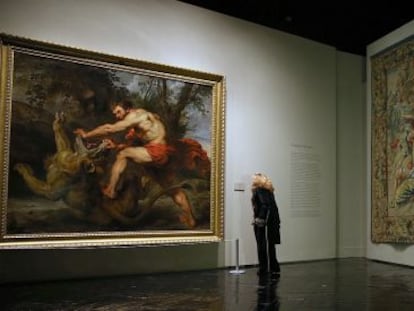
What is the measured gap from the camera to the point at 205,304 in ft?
19.0

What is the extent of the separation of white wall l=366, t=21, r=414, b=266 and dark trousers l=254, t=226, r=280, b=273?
283cm

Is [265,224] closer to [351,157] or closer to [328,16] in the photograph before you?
[351,157]

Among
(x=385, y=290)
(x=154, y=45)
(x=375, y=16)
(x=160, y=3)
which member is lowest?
(x=385, y=290)

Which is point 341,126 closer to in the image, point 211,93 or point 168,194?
point 211,93

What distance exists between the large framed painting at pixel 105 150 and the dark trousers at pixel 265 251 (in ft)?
2.58

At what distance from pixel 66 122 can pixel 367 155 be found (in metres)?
6.63

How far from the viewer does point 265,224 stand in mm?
8078

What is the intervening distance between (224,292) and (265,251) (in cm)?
185

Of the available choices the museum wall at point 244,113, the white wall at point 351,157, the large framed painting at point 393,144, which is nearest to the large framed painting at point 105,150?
the museum wall at point 244,113

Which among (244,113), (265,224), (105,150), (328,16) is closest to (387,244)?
(265,224)

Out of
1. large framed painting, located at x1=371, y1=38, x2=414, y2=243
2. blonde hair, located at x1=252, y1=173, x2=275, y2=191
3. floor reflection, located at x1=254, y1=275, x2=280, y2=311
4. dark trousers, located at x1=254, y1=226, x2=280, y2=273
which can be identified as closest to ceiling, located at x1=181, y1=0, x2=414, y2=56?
large framed painting, located at x1=371, y1=38, x2=414, y2=243

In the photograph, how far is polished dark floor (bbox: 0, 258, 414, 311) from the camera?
5.72m

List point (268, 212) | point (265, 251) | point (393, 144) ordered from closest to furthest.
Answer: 1. point (268, 212)
2. point (265, 251)
3. point (393, 144)

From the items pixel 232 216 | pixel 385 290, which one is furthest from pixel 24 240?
pixel 385 290
